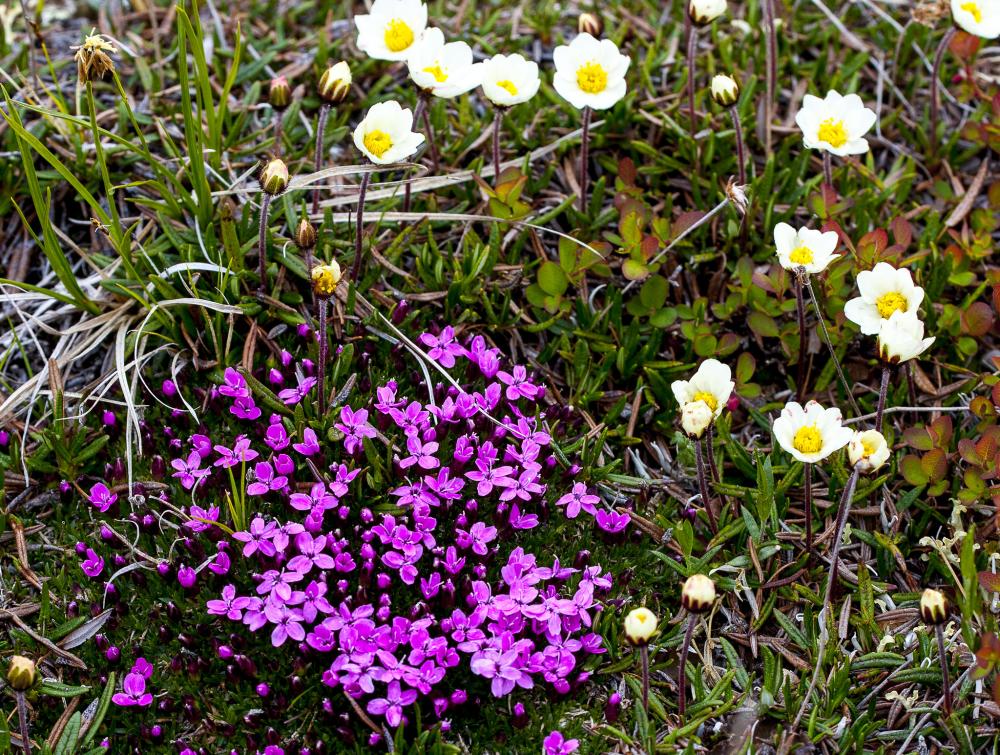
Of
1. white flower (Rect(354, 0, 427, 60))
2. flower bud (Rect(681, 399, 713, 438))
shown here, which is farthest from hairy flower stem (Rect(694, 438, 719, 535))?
white flower (Rect(354, 0, 427, 60))

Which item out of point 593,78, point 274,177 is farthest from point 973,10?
point 274,177

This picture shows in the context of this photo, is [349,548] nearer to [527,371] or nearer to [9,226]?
[527,371]

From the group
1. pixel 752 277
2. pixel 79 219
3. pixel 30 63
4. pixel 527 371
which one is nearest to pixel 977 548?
pixel 752 277

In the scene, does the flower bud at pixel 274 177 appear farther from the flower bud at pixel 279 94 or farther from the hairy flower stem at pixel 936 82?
the hairy flower stem at pixel 936 82

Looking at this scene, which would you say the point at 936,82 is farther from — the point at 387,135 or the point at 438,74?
the point at 387,135

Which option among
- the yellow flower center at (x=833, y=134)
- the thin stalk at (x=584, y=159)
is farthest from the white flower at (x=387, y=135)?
the yellow flower center at (x=833, y=134)
